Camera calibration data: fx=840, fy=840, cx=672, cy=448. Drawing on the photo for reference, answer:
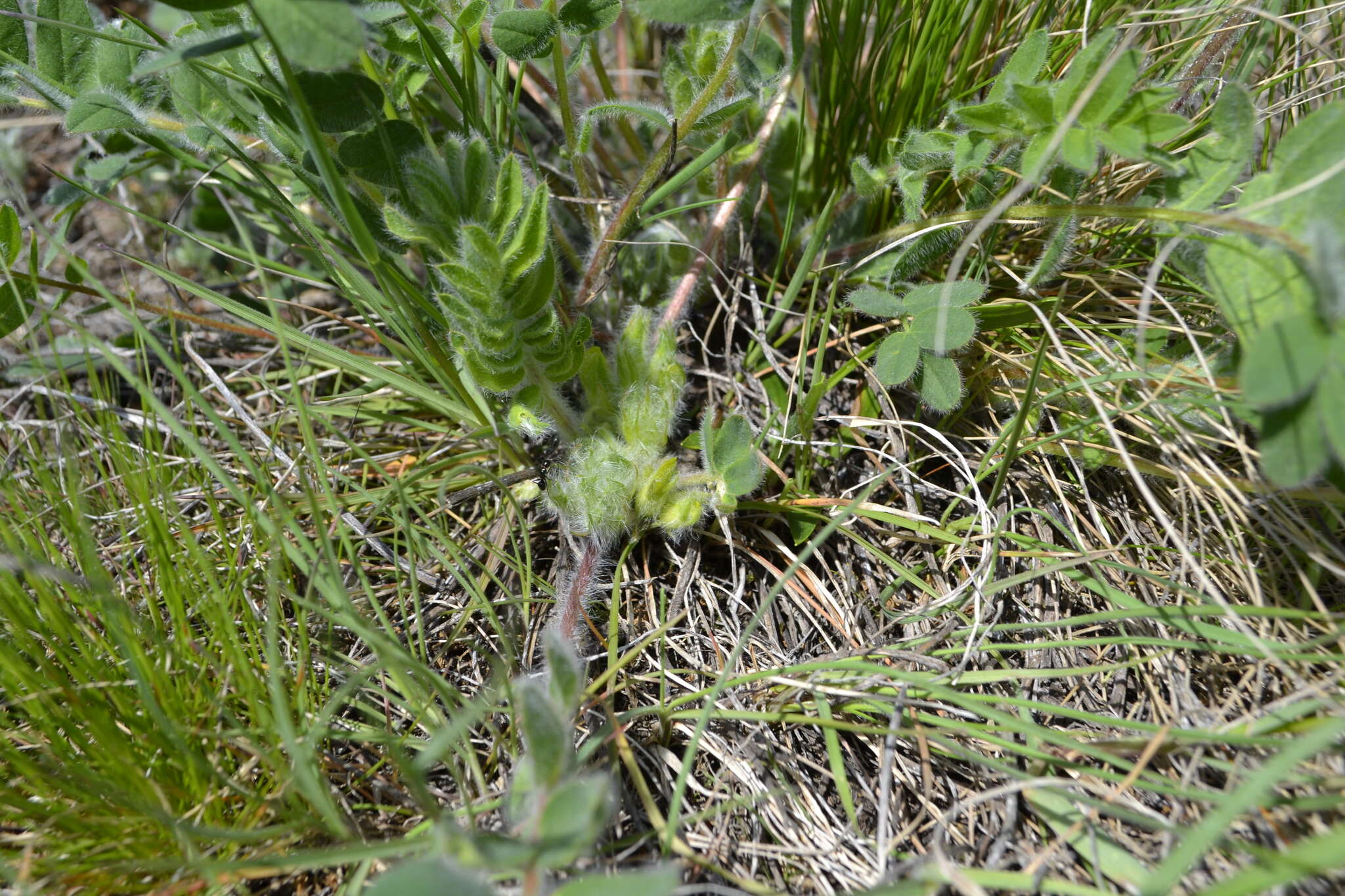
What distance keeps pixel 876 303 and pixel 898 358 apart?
0.47ft

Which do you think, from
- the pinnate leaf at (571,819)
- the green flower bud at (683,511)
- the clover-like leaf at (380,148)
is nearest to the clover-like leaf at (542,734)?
the pinnate leaf at (571,819)

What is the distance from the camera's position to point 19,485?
187 centimetres

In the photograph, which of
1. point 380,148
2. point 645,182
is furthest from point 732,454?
point 380,148

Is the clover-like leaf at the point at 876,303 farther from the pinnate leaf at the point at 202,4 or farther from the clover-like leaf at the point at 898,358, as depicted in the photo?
the pinnate leaf at the point at 202,4

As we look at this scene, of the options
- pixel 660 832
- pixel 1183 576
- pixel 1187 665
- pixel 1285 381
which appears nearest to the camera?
pixel 1285 381

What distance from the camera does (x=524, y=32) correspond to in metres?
1.62

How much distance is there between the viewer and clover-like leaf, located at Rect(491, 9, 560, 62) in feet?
5.26

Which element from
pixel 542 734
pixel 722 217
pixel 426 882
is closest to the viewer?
pixel 426 882

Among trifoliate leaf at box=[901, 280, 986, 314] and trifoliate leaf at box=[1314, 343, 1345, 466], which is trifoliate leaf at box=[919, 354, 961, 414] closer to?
trifoliate leaf at box=[901, 280, 986, 314]

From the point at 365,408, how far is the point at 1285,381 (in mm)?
1968

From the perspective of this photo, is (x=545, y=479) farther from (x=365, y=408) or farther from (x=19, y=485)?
(x=19, y=485)

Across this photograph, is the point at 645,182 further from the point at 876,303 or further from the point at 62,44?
the point at 62,44

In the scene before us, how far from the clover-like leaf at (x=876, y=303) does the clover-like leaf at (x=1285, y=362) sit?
27.5 inches

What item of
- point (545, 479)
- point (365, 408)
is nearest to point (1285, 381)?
point (545, 479)
